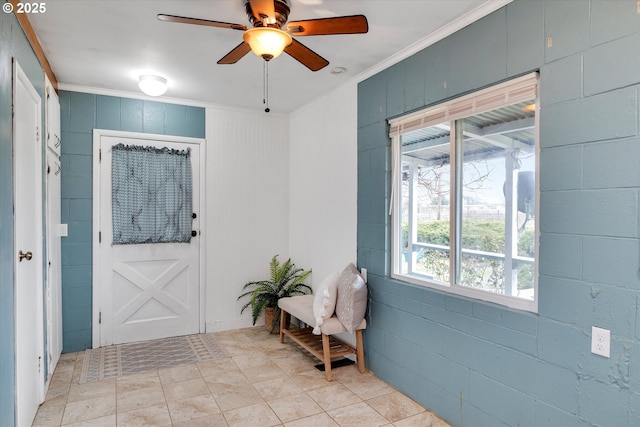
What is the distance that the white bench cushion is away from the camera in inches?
121

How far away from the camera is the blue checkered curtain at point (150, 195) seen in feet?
12.7

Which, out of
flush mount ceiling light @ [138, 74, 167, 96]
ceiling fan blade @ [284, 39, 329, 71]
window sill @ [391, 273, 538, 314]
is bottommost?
window sill @ [391, 273, 538, 314]

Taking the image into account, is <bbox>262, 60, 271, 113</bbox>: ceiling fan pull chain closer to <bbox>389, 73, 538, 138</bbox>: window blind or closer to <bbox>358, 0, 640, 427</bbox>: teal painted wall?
<bbox>389, 73, 538, 138</bbox>: window blind

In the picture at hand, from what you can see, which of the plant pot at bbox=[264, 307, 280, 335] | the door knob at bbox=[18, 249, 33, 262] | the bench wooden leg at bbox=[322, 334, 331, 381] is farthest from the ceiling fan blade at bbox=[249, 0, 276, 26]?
the plant pot at bbox=[264, 307, 280, 335]

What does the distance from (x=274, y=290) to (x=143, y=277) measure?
1.37 metres

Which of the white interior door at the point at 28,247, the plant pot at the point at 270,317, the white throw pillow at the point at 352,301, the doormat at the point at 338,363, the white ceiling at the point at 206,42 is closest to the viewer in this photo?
the white interior door at the point at 28,247

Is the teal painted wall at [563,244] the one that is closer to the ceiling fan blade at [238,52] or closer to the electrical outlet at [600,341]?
the electrical outlet at [600,341]

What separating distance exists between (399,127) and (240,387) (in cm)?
232

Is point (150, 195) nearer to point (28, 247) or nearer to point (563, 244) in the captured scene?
point (28, 247)

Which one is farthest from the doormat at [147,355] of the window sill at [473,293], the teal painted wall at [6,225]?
the window sill at [473,293]

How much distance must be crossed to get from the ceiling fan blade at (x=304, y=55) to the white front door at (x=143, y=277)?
7.47 feet

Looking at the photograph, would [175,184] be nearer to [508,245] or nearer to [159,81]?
[159,81]

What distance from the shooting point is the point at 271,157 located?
4.63 meters

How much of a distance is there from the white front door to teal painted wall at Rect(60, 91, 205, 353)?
0.26ft
